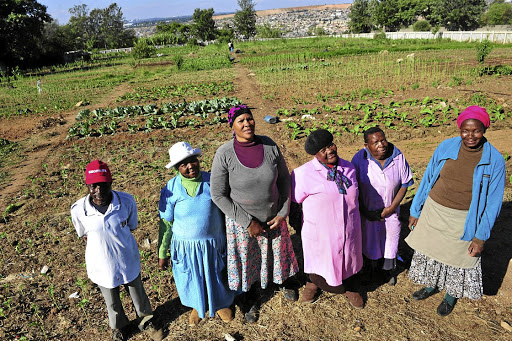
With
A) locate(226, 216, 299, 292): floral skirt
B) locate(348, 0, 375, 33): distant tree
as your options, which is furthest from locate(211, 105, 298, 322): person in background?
locate(348, 0, 375, 33): distant tree

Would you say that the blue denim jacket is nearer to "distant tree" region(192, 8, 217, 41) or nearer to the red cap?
the red cap

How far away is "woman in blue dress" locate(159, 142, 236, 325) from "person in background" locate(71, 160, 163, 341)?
0.25 m

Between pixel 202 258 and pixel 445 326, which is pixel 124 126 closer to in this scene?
pixel 202 258

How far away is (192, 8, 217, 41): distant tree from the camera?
2244 inches

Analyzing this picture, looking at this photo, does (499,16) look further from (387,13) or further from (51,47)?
(51,47)

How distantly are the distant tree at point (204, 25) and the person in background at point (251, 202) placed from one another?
59.8 meters

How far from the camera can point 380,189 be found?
289 centimetres

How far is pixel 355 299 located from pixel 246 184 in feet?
4.77

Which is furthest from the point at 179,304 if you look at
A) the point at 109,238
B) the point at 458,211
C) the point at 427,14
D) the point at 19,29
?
the point at 427,14

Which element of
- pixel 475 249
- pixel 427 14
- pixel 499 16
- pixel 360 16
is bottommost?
pixel 475 249

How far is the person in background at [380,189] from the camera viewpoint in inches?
112

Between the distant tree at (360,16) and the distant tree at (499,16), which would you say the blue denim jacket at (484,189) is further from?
the distant tree at (499,16)

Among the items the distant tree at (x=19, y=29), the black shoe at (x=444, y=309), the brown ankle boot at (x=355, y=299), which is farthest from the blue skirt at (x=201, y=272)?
the distant tree at (x=19, y=29)

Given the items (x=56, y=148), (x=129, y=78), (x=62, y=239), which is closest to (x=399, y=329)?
(x=62, y=239)
